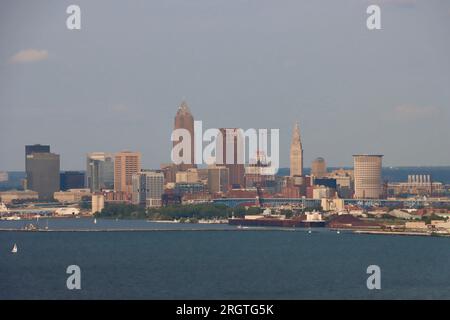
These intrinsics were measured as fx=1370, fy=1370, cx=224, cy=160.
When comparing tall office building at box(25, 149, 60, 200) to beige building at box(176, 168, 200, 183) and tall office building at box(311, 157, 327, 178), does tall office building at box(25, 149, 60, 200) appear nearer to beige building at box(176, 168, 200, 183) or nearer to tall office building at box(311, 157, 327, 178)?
beige building at box(176, 168, 200, 183)

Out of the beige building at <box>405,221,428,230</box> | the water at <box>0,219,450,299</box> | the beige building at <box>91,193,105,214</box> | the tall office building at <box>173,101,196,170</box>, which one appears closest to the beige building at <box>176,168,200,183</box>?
the tall office building at <box>173,101,196,170</box>

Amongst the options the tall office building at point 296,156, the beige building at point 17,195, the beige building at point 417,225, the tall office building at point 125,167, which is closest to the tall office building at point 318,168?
the tall office building at point 296,156

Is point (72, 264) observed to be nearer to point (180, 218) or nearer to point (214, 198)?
point (180, 218)

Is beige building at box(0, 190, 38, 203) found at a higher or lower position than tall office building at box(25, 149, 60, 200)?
lower

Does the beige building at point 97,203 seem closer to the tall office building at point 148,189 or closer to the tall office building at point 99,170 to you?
the tall office building at point 148,189

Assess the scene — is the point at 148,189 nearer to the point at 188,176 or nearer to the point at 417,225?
the point at 188,176

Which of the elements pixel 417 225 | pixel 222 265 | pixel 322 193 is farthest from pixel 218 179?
pixel 222 265
